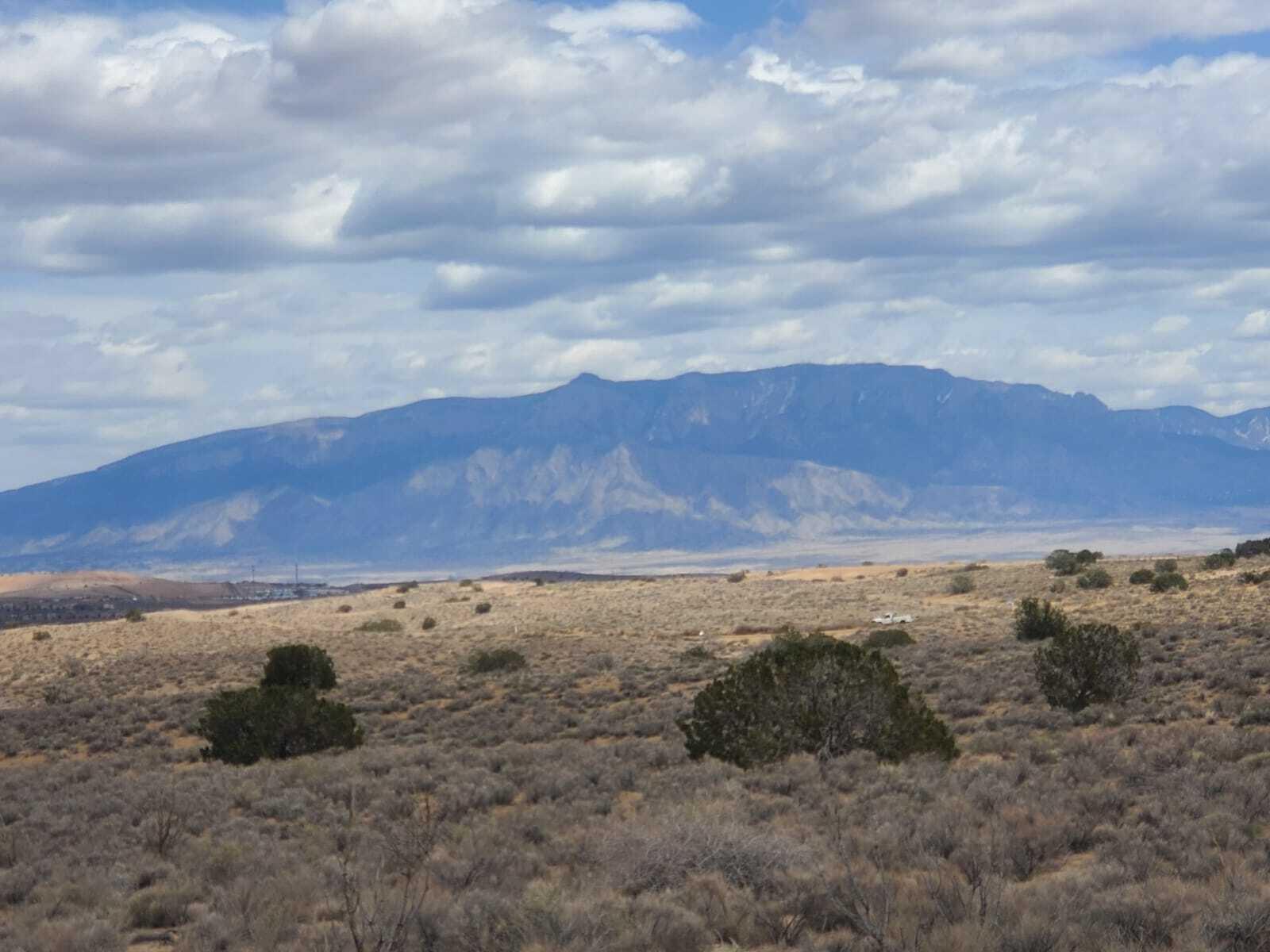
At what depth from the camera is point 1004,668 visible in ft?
95.3

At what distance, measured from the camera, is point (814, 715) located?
1889cm

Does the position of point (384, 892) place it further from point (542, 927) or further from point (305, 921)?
point (542, 927)

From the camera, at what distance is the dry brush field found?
9727 mm

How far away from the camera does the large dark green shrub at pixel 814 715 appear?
1839 centimetres

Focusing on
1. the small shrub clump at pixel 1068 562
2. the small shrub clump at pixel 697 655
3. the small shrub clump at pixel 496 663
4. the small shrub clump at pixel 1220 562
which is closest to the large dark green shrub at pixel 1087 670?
the small shrub clump at pixel 697 655

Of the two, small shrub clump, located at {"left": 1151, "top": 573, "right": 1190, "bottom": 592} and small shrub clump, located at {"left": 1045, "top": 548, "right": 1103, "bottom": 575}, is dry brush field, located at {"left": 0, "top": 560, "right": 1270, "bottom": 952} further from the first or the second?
small shrub clump, located at {"left": 1045, "top": 548, "right": 1103, "bottom": 575}

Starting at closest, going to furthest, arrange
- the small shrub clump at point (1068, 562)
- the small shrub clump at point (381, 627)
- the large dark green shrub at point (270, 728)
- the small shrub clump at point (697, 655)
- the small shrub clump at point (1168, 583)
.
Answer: the large dark green shrub at point (270, 728) → the small shrub clump at point (697, 655) → the small shrub clump at point (1168, 583) → the small shrub clump at point (381, 627) → the small shrub clump at point (1068, 562)

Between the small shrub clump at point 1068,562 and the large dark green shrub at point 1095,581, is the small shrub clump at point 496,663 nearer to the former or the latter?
the large dark green shrub at point 1095,581

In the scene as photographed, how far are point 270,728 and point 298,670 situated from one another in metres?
12.1

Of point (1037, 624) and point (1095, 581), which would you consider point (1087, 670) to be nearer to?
point (1037, 624)

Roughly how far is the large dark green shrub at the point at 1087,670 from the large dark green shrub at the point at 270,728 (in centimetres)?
1153

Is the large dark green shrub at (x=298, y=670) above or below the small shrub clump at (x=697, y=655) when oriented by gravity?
above

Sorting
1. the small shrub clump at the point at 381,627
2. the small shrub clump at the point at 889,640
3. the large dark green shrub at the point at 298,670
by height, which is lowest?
the small shrub clump at the point at 381,627

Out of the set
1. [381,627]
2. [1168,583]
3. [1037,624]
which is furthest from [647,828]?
[381,627]
